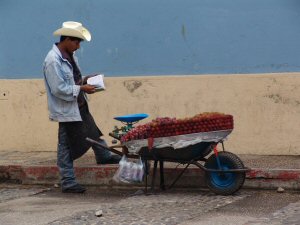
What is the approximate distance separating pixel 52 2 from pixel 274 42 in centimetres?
295

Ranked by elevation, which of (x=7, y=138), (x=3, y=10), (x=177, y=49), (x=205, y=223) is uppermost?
(x=3, y=10)

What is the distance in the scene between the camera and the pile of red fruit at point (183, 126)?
648 cm

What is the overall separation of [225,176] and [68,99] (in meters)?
1.77

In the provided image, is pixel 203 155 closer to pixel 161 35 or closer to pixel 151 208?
pixel 151 208

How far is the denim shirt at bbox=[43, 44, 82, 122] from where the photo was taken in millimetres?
6906

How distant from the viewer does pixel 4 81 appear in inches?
360

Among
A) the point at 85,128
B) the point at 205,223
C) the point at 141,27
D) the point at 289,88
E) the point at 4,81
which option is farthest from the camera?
the point at 4,81

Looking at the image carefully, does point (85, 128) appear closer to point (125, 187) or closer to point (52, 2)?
point (125, 187)

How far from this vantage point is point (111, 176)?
7.55 metres

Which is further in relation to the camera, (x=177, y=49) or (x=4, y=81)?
(x=4, y=81)

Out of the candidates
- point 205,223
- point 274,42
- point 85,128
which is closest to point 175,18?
point 274,42

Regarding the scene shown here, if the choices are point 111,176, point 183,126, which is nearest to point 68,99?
point 111,176

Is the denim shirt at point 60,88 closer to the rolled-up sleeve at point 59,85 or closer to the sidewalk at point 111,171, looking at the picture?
the rolled-up sleeve at point 59,85

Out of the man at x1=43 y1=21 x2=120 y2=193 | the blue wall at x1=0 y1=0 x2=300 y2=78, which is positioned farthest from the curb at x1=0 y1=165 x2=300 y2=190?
the blue wall at x1=0 y1=0 x2=300 y2=78
